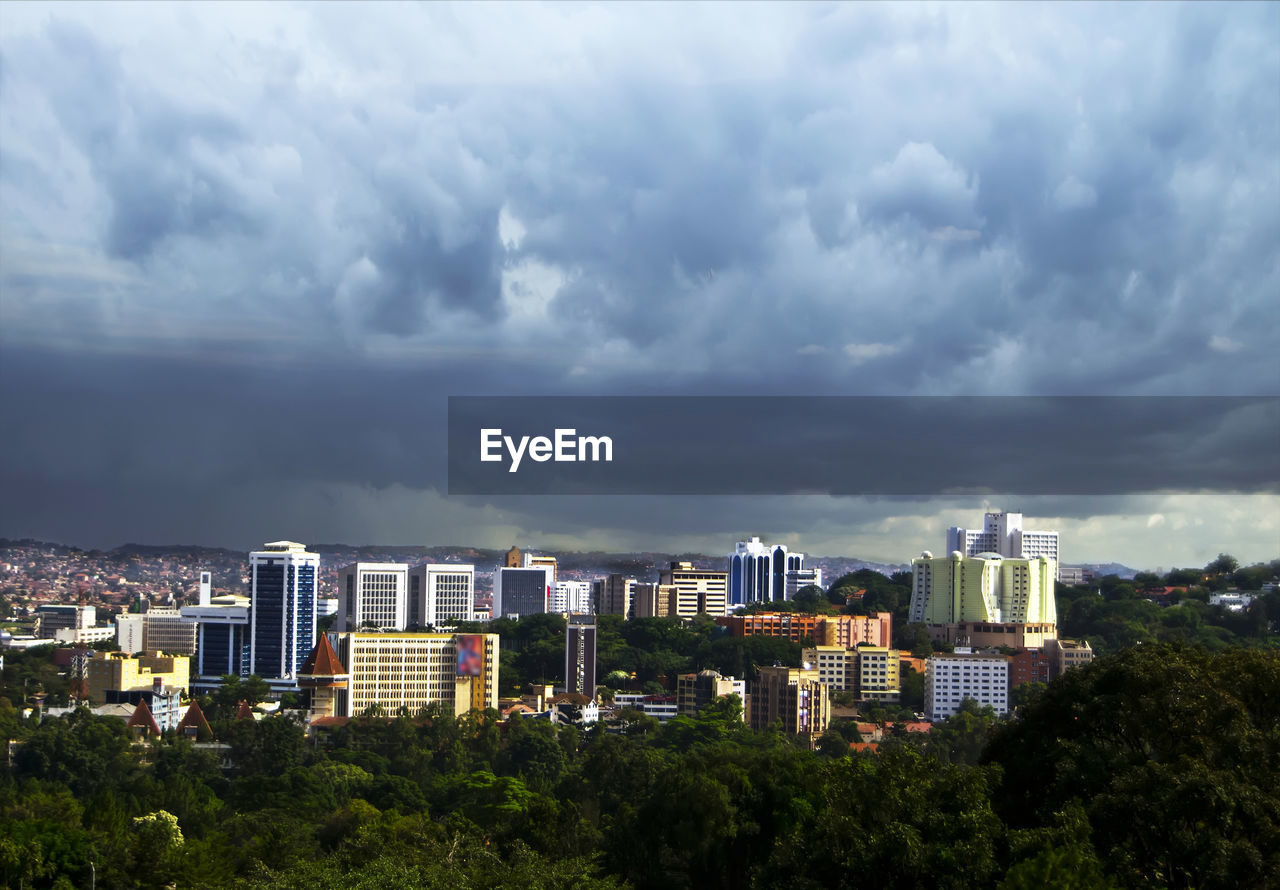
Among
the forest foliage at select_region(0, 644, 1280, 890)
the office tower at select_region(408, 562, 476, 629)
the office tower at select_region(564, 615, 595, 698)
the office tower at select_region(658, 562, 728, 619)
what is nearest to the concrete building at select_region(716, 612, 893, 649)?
the office tower at select_region(564, 615, 595, 698)

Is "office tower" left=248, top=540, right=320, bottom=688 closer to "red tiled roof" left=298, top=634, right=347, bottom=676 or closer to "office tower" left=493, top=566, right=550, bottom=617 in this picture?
"red tiled roof" left=298, top=634, right=347, bottom=676

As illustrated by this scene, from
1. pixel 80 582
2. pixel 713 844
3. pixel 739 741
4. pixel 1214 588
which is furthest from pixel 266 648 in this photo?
pixel 713 844

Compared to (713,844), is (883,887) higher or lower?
higher

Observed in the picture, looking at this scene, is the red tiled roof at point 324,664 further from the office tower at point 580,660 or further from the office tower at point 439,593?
the office tower at point 439,593

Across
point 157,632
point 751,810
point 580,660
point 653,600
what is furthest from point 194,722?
point 653,600

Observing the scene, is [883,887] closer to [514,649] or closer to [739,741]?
[739,741]
